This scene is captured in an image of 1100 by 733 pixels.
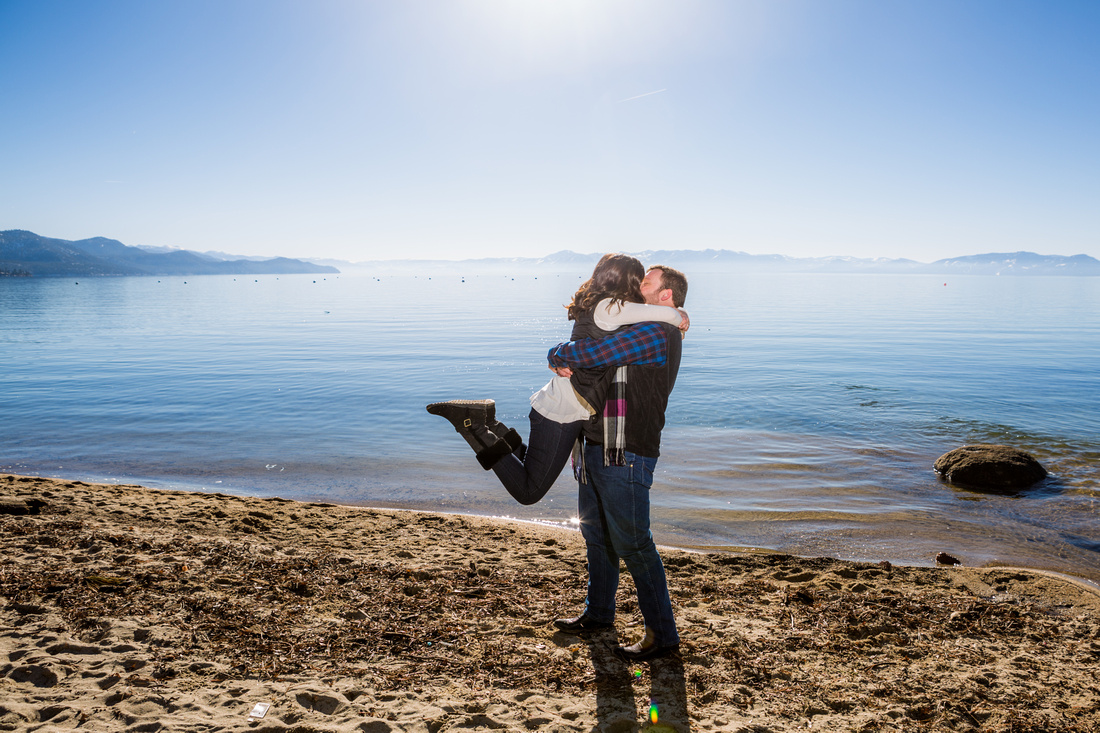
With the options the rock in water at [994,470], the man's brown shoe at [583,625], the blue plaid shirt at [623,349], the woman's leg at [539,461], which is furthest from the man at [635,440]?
the rock in water at [994,470]

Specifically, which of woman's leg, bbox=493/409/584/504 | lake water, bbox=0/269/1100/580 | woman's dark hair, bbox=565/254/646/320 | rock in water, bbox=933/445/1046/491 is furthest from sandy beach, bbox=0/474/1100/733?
rock in water, bbox=933/445/1046/491

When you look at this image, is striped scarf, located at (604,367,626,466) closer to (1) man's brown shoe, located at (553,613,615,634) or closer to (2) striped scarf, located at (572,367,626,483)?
(2) striped scarf, located at (572,367,626,483)

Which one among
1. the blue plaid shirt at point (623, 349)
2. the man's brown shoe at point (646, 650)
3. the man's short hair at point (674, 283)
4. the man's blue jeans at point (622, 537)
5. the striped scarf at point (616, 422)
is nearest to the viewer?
the blue plaid shirt at point (623, 349)

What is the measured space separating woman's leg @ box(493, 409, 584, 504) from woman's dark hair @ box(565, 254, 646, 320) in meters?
0.78

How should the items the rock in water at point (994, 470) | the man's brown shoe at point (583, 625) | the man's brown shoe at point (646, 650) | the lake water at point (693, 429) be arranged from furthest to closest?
1. the rock in water at point (994, 470)
2. the lake water at point (693, 429)
3. the man's brown shoe at point (583, 625)
4. the man's brown shoe at point (646, 650)

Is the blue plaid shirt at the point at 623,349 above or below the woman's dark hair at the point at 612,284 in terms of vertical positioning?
below

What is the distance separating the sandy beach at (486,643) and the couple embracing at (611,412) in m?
0.77

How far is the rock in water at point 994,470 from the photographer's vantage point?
11000 millimetres

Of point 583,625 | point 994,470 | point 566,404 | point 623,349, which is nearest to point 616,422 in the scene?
point 566,404

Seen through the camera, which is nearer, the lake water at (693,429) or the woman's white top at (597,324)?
the woman's white top at (597,324)

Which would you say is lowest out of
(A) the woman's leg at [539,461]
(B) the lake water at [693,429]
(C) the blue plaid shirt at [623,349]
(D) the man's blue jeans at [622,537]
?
(B) the lake water at [693,429]

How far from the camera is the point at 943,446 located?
1453 cm

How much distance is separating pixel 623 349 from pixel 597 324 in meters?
0.28

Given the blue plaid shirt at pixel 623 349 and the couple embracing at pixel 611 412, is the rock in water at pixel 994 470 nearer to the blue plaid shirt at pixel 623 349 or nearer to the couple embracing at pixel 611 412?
the couple embracing at pixel 611 412
